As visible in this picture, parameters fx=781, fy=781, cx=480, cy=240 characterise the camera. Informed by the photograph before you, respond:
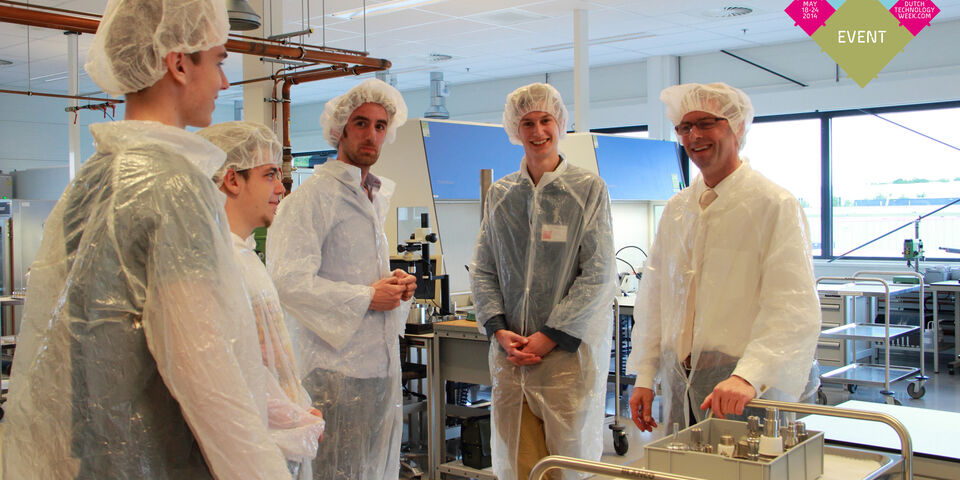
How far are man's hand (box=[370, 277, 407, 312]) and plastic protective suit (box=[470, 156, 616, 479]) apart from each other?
13.2 inches

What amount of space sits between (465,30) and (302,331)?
18.4ft

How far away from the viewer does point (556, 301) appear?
2.37 meters

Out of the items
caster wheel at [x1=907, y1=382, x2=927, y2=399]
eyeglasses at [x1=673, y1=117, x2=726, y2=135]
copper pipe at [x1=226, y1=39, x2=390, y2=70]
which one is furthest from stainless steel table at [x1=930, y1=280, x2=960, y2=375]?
eyeglasses at [x1=673, y1=117, x2=726, y2=135]

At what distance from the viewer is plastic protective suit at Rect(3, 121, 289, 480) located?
1.06m

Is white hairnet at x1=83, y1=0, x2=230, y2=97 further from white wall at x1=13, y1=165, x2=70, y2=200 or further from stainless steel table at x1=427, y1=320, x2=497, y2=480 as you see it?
white wall at x1=13, y1=165, x2=70, y2=200

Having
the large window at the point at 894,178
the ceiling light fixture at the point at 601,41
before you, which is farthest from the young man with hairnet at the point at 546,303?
the large window at the point at 894,178

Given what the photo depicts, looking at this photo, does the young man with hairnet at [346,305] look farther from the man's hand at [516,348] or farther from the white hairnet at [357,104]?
the man's hand at [516,348]

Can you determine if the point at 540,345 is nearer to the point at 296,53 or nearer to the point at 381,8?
the point at 296,53

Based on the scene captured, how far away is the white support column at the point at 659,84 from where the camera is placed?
8844 millimetres

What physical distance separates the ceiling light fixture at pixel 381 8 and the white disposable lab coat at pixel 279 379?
5.06 metres

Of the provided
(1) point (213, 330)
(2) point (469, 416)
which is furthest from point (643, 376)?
(2) point (469, 416)

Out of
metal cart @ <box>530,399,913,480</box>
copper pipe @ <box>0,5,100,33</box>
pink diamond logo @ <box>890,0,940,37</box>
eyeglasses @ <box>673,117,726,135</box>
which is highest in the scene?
pink diamond logo @ <box>890,0,940,37</box>

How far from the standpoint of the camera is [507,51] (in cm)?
845

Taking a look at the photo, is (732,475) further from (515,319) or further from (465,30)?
(465,30)
